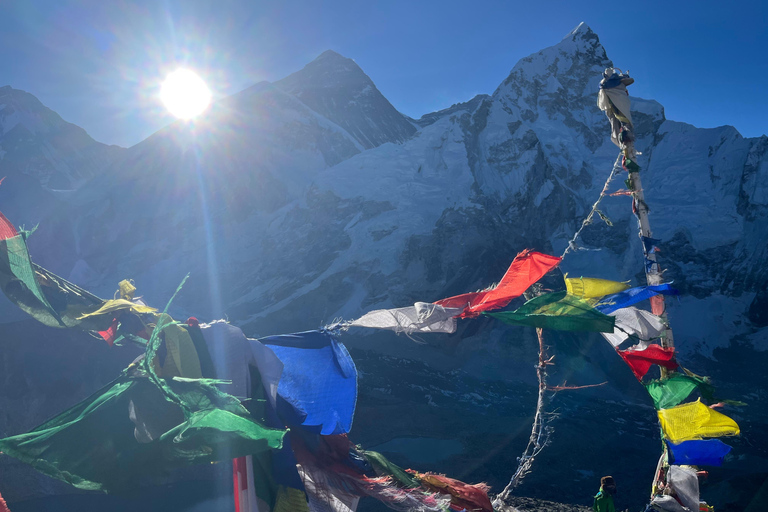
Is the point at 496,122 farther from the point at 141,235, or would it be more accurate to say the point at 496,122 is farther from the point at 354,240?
the point at 141,235

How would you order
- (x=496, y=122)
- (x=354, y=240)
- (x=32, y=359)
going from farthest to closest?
(x=496, y=122) < (x=354, y=240) < (x=32, y=359)

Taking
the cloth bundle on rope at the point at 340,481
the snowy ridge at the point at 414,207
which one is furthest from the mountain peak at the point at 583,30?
the cloth bundle on rope at the point at 340,481

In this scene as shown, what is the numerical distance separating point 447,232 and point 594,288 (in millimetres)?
20482

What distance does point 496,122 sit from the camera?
30.7 metres

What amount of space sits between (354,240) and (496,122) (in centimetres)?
1377

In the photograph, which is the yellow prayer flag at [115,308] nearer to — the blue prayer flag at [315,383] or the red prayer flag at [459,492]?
the blue prayer flag at [315,383]

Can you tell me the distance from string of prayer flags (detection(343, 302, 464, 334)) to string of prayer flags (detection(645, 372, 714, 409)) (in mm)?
2224

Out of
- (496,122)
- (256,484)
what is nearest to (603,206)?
(496,122)

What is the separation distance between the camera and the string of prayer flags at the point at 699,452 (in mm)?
4070

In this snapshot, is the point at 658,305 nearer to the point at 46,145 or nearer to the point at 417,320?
the point at 417,320

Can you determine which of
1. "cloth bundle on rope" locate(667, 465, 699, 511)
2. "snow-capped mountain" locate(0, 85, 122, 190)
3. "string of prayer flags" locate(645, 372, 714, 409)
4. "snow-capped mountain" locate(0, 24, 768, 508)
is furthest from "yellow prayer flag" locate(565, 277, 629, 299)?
"snow-capped mountain" locate(0, 85, 122, 190)

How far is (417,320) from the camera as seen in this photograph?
4.58 m

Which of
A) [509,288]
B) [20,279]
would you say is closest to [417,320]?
[509,288]

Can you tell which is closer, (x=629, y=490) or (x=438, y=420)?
(x=629, y=490)
